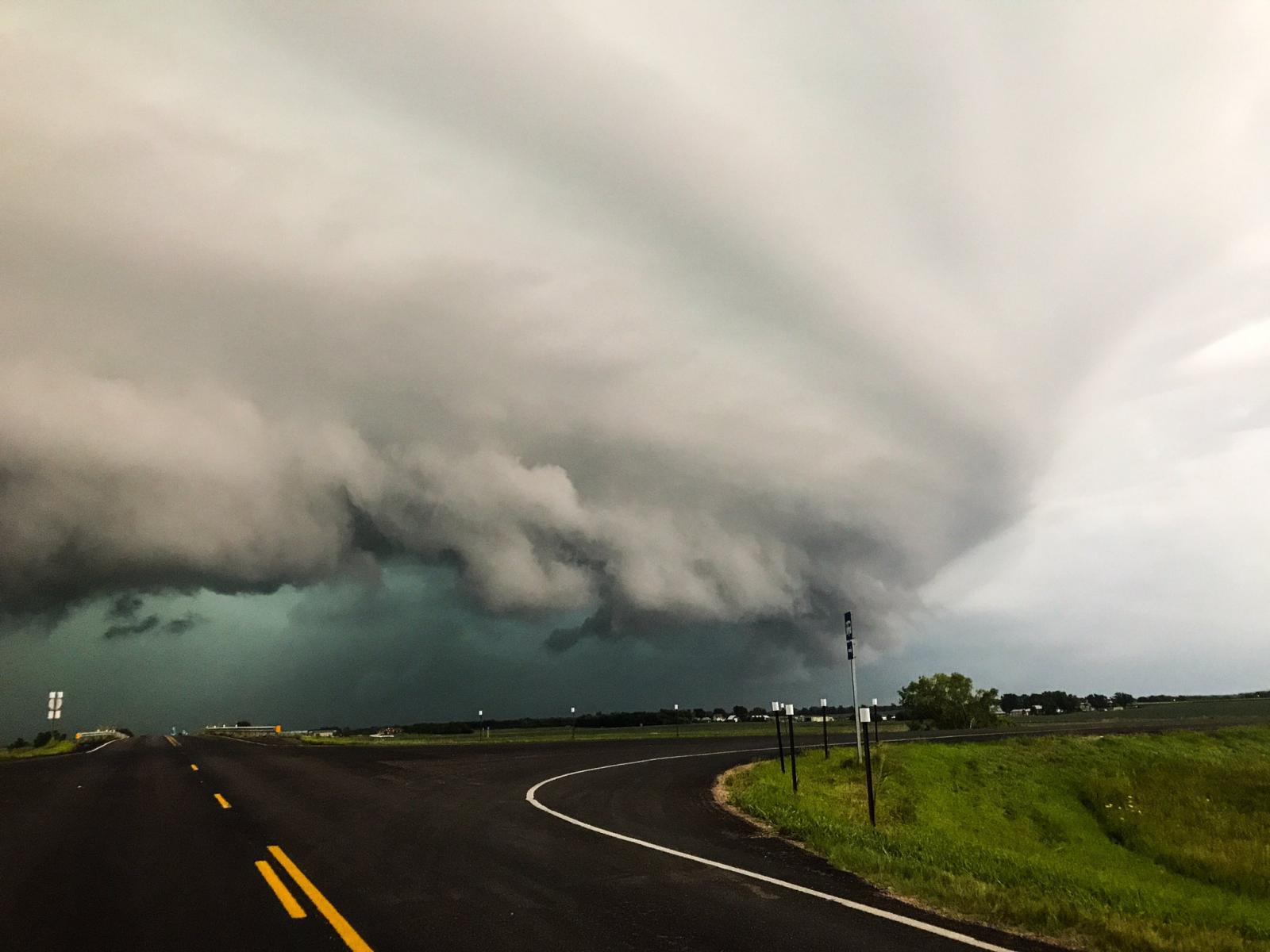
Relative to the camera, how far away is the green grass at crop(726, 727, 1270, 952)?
366 inches

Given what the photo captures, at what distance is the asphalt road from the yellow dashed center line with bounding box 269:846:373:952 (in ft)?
0.12

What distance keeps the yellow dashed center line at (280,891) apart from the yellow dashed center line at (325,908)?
182 millimetres

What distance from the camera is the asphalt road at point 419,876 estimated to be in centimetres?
827

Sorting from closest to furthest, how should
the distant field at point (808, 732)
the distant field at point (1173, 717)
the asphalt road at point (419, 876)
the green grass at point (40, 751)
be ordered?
the asphalt road at point (419, 876)
the green grass at point (40, 751)
the distant field at point (808, 732)
the distant field at point (1173, 717)

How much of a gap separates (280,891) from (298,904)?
0.85 meters

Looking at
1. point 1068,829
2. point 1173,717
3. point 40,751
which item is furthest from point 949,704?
point 40,751

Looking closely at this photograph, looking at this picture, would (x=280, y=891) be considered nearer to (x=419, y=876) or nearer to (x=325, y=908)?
(x=325, y=908)

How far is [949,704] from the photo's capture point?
89.7 m

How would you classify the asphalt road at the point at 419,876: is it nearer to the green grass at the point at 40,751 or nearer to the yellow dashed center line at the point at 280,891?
the yellow dashed center line at the point at 280,891

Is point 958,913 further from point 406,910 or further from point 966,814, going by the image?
point 966,814

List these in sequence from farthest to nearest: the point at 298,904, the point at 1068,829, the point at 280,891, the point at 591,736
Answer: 1. the point at 591,736
2. the point at 1068,829
3. the point at 280,891
4. the point at 298,904

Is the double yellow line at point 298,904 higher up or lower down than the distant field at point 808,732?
higher up

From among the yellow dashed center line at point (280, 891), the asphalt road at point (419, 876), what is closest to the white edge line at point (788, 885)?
the asphalt road at point (419, 876)

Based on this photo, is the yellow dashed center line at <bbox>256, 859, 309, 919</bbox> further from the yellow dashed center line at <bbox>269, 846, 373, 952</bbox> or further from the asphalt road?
the yellow dashed center line at <bbox>269, 846, 373, 952</bbox>
